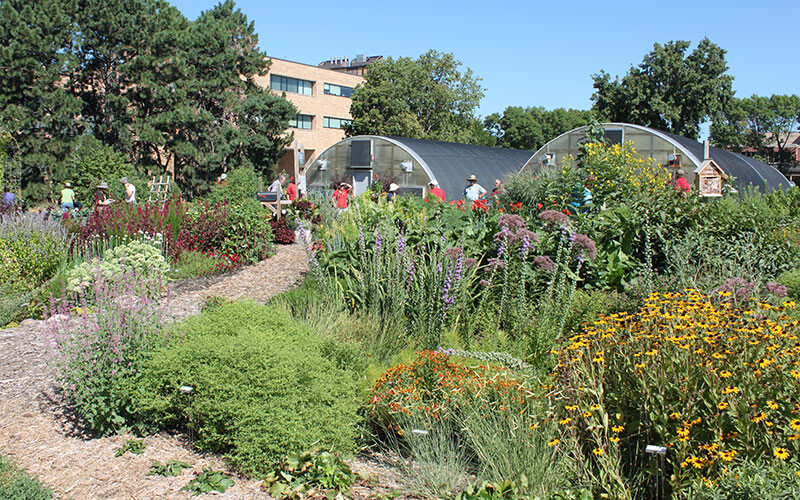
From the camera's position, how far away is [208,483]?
351 centimetres

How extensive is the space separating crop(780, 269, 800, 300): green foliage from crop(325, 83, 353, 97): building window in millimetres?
47528

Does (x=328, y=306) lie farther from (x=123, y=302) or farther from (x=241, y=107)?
(x=241, y=107)

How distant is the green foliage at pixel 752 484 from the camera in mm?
2600

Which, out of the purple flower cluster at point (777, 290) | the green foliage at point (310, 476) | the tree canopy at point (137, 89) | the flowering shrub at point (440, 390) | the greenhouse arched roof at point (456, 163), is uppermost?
the tree canopy at point (137, 89)

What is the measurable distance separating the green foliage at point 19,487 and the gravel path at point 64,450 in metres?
0.11

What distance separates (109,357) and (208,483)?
4.09 ft

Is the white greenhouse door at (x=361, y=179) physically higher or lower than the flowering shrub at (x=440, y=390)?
higher

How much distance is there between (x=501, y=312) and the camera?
19.0 ft

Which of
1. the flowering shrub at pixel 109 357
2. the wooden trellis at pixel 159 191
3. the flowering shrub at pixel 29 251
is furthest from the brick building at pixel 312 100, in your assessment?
the flowering shrub at pixel 109 357

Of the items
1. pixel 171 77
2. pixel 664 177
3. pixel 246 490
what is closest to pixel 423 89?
pixel 171 77

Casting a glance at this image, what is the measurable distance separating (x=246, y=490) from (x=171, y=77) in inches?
1150

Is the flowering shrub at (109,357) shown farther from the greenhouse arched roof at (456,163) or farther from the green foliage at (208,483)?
the greenhouse arched roof at (456,163)

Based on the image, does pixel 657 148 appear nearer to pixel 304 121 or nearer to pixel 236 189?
pixel 236 189

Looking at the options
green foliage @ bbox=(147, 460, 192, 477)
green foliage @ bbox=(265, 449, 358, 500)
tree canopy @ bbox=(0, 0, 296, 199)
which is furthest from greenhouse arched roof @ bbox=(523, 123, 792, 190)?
green foliage @ bbox=(147, 460, 192, 477)
